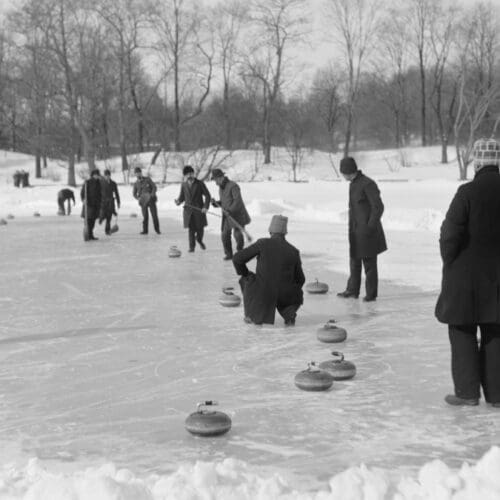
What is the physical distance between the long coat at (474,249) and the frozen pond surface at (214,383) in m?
0.60

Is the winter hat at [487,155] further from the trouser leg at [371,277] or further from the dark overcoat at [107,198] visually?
the dark overcoat at [107,198]

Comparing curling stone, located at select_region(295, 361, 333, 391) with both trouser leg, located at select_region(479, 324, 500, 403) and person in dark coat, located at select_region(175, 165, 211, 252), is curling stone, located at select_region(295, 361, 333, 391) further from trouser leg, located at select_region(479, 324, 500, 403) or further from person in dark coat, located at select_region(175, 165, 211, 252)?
person in dark coat, located at select_region(175, 165, 211, 252)

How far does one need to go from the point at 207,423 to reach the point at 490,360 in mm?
1657

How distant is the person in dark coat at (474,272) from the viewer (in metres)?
4.50

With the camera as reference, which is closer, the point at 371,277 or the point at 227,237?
the point at 371,277

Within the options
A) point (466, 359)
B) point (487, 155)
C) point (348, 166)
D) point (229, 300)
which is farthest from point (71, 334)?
point (487, 155)

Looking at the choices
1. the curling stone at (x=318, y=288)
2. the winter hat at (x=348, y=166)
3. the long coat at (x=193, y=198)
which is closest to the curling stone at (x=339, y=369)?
the winter hat at (x=348, y=166)

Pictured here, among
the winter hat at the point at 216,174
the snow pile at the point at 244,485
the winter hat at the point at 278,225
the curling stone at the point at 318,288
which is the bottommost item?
the curling stone at the point at 318,288

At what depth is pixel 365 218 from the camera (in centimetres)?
839

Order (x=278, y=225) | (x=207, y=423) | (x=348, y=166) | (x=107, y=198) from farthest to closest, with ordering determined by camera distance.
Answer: (x=107, y=198), (x=348, y=166), (x=278, y=225), (x=207, y=423)

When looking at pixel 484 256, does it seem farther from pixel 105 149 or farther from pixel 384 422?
pixel 105 149

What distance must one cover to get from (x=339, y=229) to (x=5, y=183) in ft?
102

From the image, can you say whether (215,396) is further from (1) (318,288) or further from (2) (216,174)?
(2) (216,174)

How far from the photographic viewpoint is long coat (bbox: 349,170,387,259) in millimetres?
8289
